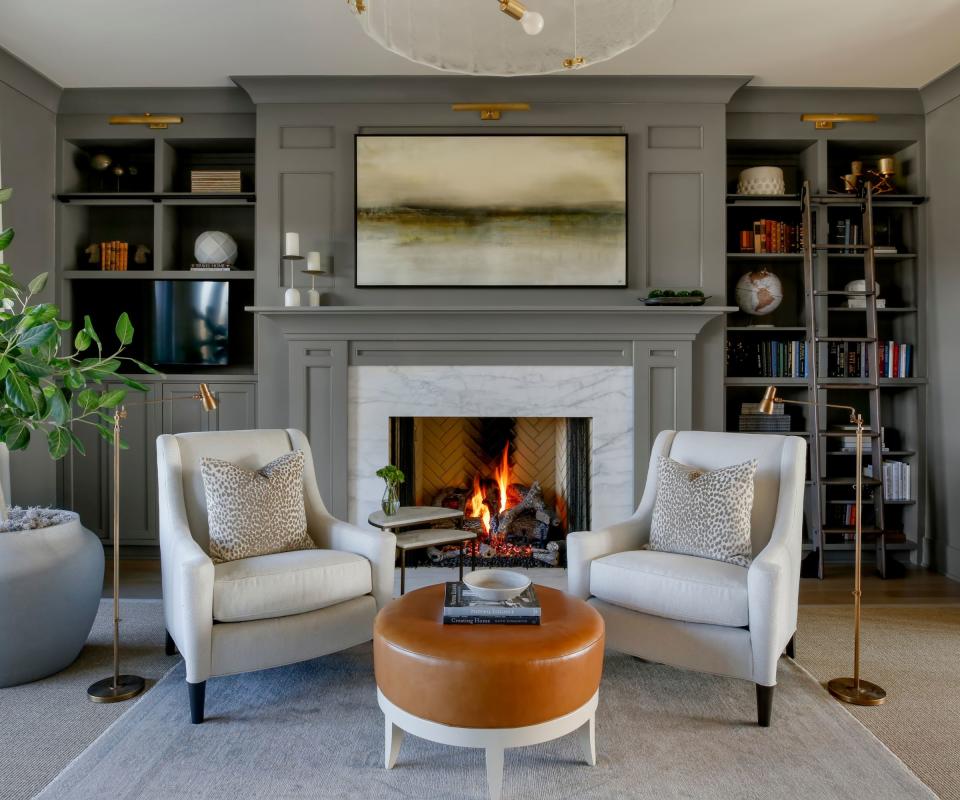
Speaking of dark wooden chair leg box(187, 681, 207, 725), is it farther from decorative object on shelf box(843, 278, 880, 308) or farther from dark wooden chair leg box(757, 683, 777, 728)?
decorative object on shelf box(843, 278, 880, 308)

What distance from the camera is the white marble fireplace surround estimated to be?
408 cm

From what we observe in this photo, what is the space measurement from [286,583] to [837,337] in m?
3.41

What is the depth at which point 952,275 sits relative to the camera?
407cm

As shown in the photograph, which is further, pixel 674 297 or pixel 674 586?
pixel 674 297

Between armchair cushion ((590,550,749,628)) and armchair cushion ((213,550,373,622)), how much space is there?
90cm

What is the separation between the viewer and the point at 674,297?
3893 mm

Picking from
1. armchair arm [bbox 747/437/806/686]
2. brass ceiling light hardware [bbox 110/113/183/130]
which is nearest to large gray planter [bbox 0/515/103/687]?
armchair arm [bbox 747/437/806/686]

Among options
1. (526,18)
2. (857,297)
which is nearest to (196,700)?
(526,18)

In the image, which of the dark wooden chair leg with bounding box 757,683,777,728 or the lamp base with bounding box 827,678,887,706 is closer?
the dark wooden chair leg with bounding box 757,683,777,728

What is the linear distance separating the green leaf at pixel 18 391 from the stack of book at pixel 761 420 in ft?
12.0

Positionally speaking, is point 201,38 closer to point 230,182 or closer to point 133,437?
point 230,182

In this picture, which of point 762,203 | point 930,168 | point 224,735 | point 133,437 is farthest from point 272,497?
point 930,168

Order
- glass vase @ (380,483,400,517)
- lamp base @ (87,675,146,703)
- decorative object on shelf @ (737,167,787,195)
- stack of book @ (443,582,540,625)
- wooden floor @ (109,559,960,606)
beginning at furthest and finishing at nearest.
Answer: decorative object on shelf @ (737,167,787,195) → wooden floor @ (109,559,960,606) → glass vase @ (380,483,400,517) → lamp base @ (87,675,146,703) → stack of book @ (443,582,540,625)

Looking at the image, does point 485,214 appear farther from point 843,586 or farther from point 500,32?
point 843,586
